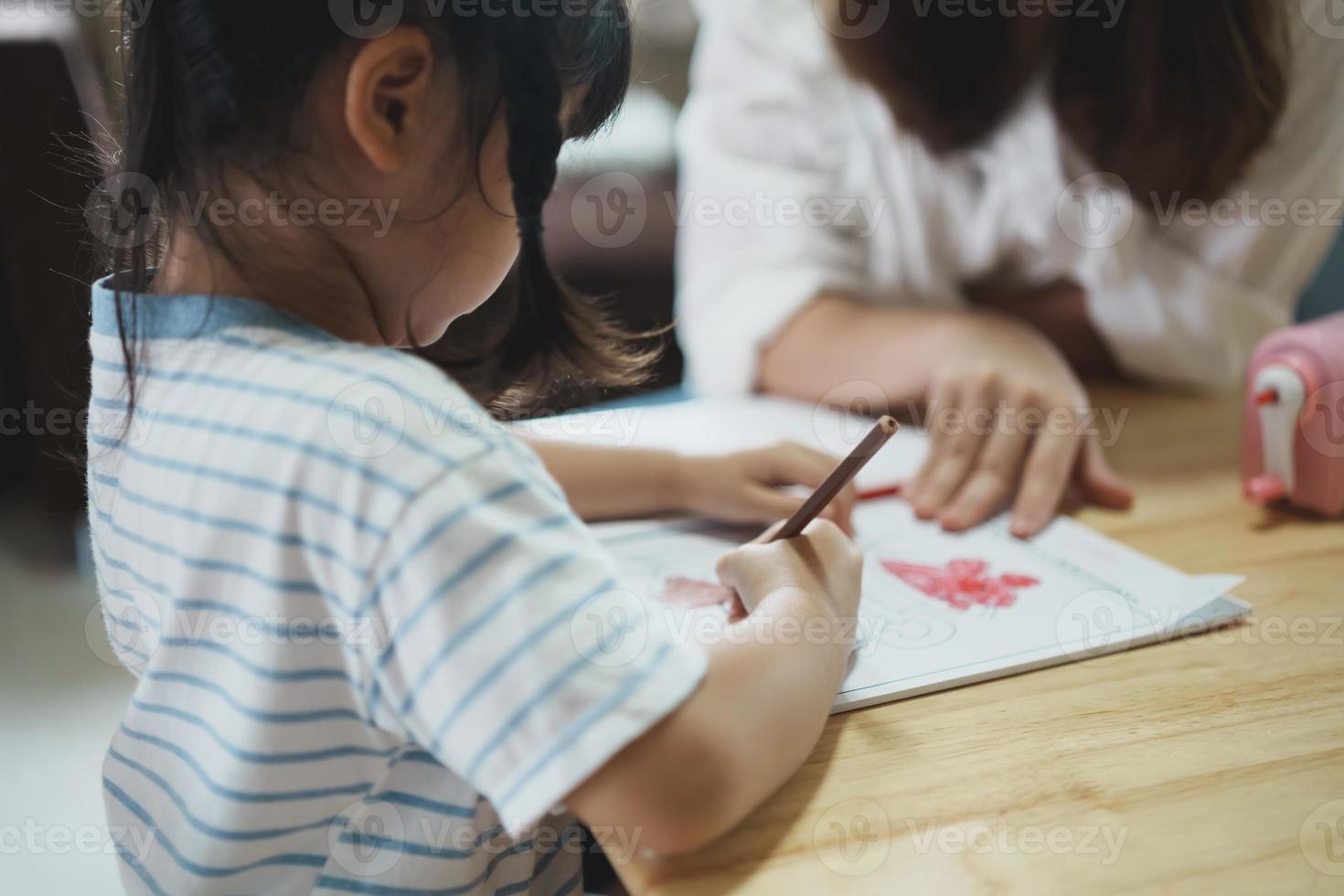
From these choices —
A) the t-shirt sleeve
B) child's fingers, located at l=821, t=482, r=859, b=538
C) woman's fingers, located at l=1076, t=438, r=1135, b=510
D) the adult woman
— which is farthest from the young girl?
the adult woman

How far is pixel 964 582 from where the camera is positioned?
0.58 m

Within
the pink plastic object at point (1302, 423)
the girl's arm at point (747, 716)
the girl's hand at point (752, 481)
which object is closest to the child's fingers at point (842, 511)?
the girl's hand at point (752, 481)

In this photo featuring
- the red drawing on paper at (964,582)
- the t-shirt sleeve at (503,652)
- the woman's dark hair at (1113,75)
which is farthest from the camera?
the woman's dark hair at (1113,75)

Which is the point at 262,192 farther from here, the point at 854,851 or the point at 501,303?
the point at 854,851

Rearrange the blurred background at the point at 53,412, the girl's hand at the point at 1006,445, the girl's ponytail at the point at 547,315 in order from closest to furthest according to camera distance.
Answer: the girl's ponytail at the point at 547,315
the girl's hand at the point at 1006,445
the blurred background at the point at 53,412

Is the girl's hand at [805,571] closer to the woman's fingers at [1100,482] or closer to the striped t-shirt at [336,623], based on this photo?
the striped t-shirt at [336,623]

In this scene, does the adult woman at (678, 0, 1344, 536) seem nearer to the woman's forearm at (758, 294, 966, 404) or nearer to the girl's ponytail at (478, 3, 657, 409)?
the woman's forearm at (758, 294, 966, 404)

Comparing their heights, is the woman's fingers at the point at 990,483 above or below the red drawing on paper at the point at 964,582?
above

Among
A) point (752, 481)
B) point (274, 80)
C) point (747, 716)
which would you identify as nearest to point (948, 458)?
point (752, 481)

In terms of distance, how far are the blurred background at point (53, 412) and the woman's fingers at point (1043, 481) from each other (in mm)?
342

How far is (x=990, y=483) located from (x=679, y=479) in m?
0.20

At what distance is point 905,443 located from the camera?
771 mm

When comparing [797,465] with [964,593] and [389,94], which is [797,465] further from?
[389,94]

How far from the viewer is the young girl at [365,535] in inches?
14.0
